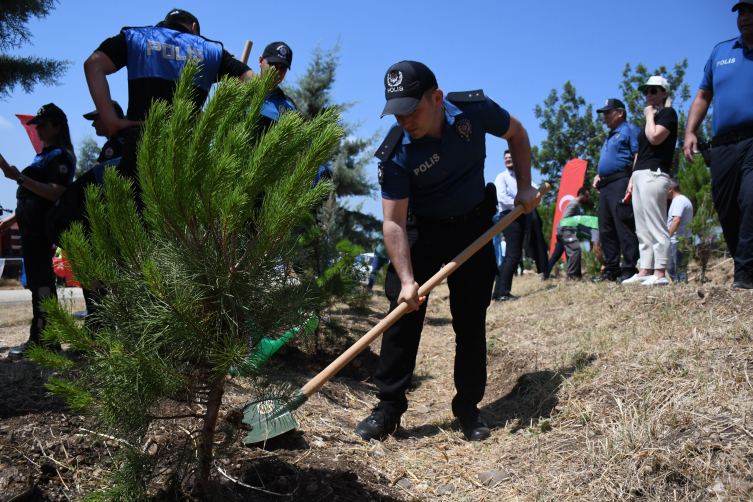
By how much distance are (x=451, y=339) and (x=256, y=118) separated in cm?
430

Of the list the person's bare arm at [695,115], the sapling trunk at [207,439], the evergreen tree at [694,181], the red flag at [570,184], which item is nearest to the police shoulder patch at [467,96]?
the sapling trunk at [207,439]

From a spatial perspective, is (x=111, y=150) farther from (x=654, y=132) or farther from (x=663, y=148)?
(x=663, y=148)

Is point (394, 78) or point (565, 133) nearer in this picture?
point (394, 78)

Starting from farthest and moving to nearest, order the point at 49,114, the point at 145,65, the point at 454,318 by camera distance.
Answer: the point at 49,114 → the point at 454,318 → the point at 145,65

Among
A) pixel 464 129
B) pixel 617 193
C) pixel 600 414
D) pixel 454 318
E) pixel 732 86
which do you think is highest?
pixel 732 86

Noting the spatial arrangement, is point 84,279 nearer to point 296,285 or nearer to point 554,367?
point 296,285

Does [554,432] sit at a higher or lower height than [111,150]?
lower

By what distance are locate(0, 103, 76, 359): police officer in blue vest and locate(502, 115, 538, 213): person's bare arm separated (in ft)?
10.2

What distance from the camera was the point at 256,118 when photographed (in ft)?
5.11

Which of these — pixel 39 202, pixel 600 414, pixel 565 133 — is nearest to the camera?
pixel 600 414

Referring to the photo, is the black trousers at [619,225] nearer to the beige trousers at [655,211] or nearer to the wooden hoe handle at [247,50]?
the beige trousers at [655,211]

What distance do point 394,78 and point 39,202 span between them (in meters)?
2.81

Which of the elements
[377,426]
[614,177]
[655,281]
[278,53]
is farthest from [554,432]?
[614,177]

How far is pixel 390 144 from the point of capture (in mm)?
2631
